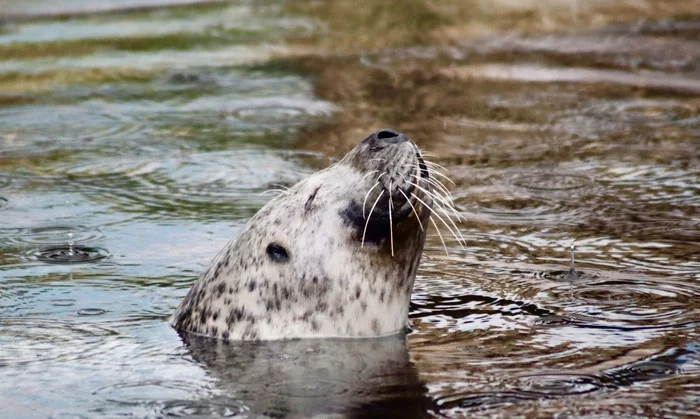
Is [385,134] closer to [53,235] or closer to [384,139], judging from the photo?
[384,139]

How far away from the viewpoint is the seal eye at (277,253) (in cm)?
611

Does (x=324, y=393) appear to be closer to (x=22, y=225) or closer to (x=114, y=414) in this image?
(x=114, y=414)

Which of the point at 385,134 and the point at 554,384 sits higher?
the point at 385,134

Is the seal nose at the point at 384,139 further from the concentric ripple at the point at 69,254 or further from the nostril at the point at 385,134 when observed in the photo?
the concentric ripple at the point at 69,254

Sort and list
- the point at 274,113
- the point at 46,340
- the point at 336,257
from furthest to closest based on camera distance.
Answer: the point at 274,113
the point at 46,340
the point at 336,257

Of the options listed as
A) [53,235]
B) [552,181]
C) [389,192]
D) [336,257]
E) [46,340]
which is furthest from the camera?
[552,181]

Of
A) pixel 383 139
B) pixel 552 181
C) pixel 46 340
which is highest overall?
pixel 383 139

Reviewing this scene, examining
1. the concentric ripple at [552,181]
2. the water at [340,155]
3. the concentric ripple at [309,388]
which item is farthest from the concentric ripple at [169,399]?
the concentric ripple at [552,181]

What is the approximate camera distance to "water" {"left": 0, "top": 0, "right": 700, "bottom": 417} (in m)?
5.55

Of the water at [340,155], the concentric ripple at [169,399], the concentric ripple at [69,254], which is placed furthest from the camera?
the concentric ripple at [69,254]

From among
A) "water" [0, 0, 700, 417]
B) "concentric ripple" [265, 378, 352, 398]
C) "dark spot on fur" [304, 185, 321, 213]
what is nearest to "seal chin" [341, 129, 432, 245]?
"dark spot on fur" [304, 185, 321, 213]

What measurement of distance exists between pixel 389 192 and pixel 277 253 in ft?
1.93

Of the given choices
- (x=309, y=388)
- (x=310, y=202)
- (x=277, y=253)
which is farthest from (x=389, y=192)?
(x=309, y=388)

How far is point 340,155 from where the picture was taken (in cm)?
1053
